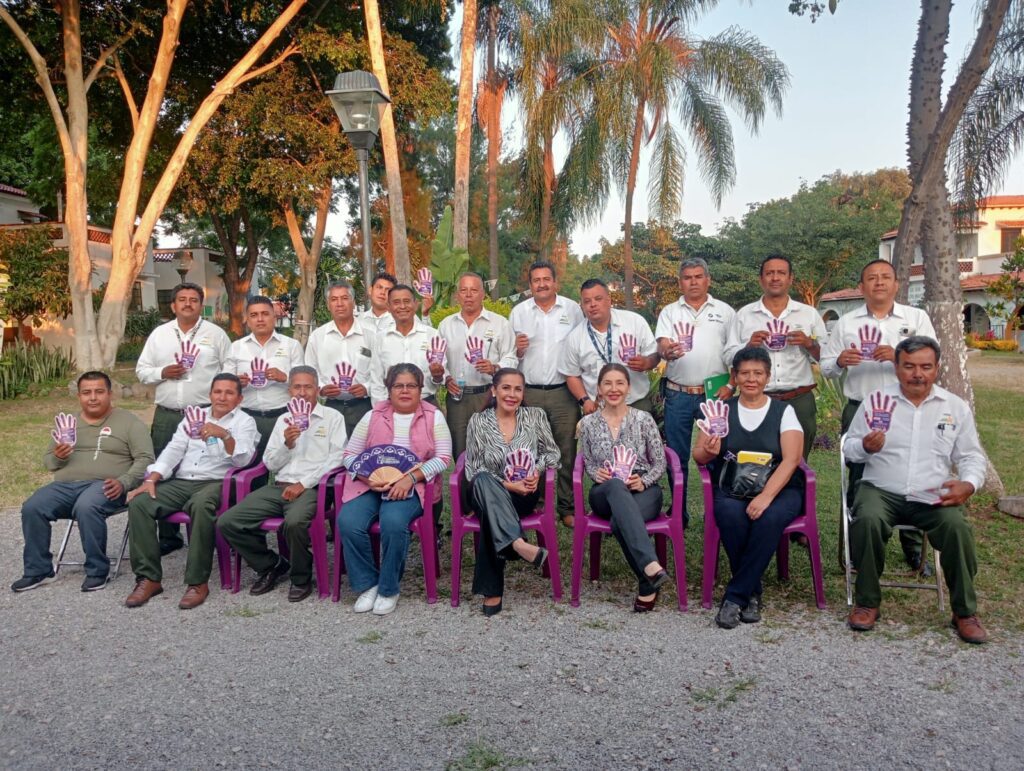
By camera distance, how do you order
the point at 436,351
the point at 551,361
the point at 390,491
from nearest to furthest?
the point at 390,491 < the point at 436,351 < the point at 551,361

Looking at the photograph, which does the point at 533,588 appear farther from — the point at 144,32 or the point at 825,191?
the point at 825,191

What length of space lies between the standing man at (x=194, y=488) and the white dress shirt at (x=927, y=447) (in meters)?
3.91

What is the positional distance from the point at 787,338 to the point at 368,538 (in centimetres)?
295

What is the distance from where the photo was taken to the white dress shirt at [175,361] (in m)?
5.75

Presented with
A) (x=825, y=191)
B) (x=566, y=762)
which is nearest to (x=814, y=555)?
Result: (x=566, y=762)

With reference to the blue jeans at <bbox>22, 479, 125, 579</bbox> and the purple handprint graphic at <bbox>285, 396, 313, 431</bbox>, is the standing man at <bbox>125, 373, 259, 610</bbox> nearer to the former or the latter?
the blue jeans at <bbox>22, 479, 125, 579</bbox>

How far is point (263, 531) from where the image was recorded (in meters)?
4.93

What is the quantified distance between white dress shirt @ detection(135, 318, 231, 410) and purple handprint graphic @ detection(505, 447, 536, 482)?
8.22ft

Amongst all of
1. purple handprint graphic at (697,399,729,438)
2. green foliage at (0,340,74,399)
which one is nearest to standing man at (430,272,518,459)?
purple handprint graphic at (697,399,729,438)

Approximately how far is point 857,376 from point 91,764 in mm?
4541

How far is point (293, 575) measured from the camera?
4844 millimetres

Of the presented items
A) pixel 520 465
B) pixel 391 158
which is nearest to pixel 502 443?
pixel 520 465

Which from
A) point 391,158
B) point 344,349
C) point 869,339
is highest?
point 391,158

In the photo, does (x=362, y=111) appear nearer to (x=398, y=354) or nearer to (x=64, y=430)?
→ (x=398, y=354)
